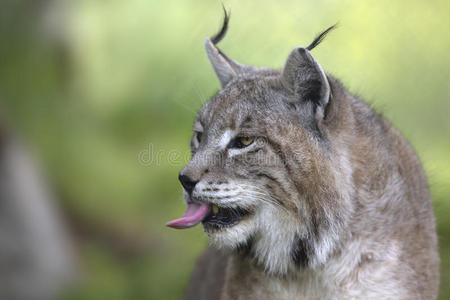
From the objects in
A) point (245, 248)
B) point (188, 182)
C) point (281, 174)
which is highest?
point (281, 174)

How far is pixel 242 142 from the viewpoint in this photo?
351 cm

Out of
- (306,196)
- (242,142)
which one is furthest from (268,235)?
(242,142)

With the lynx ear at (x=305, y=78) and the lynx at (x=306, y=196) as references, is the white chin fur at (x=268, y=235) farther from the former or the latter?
the lynx ear at (x=305, y=78)

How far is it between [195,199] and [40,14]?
19.3ft

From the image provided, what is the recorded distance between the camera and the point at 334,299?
3.57 m

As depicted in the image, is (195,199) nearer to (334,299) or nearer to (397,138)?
(334,299)

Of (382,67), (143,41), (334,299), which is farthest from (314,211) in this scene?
→ (143,41)

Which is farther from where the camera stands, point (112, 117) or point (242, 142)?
point (112, 117)

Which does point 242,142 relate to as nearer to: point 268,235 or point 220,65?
point 268,235

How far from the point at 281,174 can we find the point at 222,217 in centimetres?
42

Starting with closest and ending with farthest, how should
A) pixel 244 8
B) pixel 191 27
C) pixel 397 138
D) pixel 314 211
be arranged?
1. pixel 314 211
2. pixel 397 138
3. pixel 244 8
4. pixel 191 27

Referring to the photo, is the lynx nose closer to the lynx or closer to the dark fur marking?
the lynx

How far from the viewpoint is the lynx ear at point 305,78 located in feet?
11.0

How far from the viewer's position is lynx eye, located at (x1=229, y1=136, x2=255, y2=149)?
11.4ft
